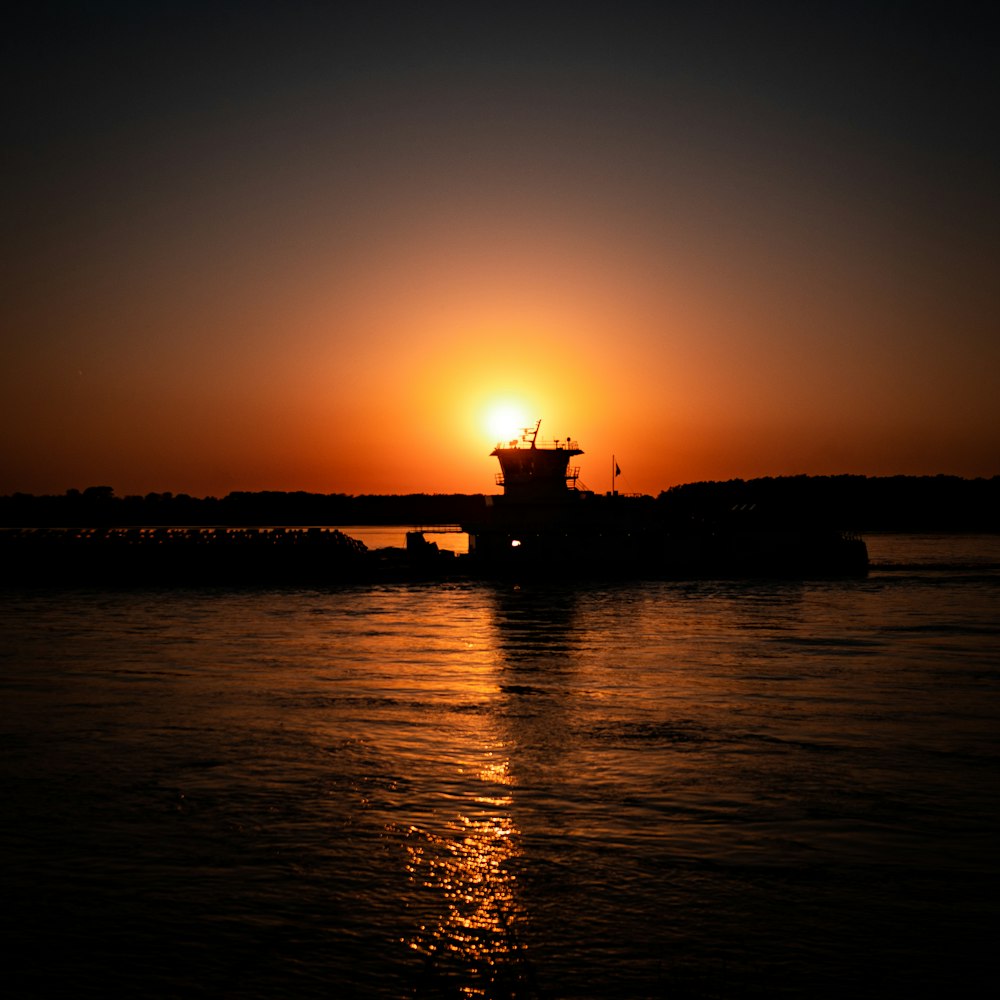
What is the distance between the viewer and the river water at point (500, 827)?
9.78m

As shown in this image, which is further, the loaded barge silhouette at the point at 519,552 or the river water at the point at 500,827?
the loaded barge silhouette at the point at 519,552

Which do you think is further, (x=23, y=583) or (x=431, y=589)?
(x=23, y=583)

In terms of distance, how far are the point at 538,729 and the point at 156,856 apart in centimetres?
1049

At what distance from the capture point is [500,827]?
14102 millimetres

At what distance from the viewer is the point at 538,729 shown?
21.9 m

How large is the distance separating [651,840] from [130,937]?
6.81 metres

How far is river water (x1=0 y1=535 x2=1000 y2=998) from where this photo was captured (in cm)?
978

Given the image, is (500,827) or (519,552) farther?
(519,552)

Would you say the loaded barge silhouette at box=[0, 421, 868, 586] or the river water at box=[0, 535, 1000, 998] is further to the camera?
the loaded barge silhouette at box=[0, 421, 868, 586]

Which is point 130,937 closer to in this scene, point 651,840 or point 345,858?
point 345,858

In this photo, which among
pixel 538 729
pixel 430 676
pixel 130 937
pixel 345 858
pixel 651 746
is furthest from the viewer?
pixel 430 676

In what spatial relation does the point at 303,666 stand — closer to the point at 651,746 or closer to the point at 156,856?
the point at 651,746

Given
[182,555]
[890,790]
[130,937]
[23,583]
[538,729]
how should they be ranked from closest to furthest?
[130,937] → [890,790] → [538,729] → [23,583] → [182,555]

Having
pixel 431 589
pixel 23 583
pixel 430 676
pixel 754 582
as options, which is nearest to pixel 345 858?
pixel 430 676
